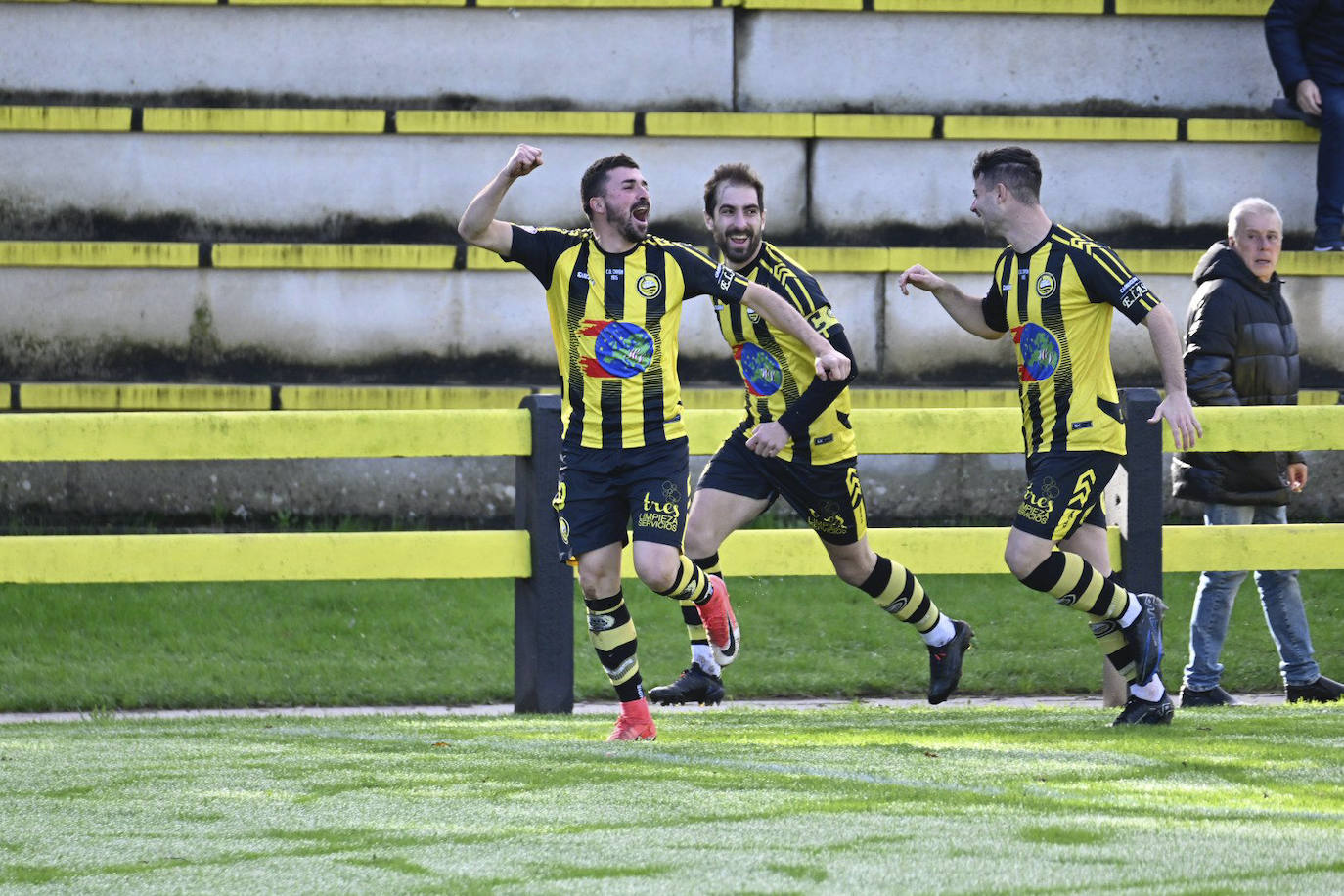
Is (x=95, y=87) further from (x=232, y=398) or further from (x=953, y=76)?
(x=953, y=76)

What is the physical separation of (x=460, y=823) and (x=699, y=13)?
9261 millimetres

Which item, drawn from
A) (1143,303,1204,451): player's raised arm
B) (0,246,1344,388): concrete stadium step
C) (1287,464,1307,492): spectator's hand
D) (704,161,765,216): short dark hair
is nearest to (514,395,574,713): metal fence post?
(704,161,765,216): short dark hair

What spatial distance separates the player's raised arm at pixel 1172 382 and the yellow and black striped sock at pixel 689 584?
1782 mm

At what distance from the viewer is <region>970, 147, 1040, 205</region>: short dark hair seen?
23.1 ft

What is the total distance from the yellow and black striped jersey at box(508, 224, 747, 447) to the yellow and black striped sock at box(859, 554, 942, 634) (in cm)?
129

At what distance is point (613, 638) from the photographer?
6871 mm

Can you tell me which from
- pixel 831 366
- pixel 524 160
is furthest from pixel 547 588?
pixel 524 160

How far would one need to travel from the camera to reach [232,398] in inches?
476

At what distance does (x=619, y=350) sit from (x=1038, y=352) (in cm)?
153

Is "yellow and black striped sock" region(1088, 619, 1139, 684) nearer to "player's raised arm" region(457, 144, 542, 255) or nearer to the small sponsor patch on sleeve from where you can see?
the small sponsor patch on sleeve

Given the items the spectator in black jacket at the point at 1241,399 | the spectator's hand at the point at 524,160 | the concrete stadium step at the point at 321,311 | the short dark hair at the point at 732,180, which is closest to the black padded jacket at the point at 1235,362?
the spectator in black jacket at the point at 1241,399

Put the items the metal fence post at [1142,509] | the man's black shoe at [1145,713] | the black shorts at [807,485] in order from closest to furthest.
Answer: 1. the man's black shoe at [1145,713]
2. the black shorts at [807,485]
3. the metal fence post at [1142,509]

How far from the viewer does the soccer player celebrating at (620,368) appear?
673cm

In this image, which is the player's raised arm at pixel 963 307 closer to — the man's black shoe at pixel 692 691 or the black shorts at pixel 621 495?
the black shorts at pixel 621 495
